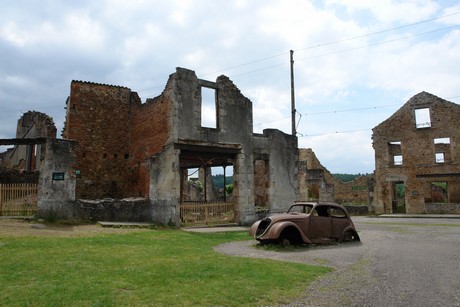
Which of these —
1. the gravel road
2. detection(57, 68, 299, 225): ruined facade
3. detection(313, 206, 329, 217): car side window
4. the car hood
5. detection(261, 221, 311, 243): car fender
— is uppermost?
detection(57, 68, 299, 225): ruined facade

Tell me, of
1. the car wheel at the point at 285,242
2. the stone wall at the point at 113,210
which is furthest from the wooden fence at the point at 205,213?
the car wheel at the point at 285,242

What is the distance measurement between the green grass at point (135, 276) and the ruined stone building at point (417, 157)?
2674 centimetres

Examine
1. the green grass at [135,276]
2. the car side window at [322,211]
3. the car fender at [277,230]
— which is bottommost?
the green grass at [135,276]

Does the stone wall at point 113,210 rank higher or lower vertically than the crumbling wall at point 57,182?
lower

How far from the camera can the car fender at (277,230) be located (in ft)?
32.6

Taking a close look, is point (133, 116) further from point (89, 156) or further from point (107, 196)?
point (107, 196)

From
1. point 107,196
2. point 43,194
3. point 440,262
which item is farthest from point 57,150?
point 440,262

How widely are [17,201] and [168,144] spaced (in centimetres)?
604

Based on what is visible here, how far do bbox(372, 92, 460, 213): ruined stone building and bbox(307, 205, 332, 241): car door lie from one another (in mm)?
22539

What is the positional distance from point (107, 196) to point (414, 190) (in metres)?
24.8

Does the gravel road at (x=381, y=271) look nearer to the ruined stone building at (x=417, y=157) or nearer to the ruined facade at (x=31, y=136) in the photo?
the ruined facade at (x=31, y=136)

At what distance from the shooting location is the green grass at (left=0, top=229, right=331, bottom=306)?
16.1 feet

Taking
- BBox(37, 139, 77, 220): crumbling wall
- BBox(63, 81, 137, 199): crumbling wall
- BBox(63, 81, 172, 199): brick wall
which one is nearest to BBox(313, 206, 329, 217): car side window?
BBox(37, 139, 77, 220): crumbling wall

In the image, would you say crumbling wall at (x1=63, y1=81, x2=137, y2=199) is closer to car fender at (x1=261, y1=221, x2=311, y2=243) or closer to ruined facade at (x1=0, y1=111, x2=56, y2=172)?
ruined facade at (x1=0, y1=111, x2=56, y2=172)
